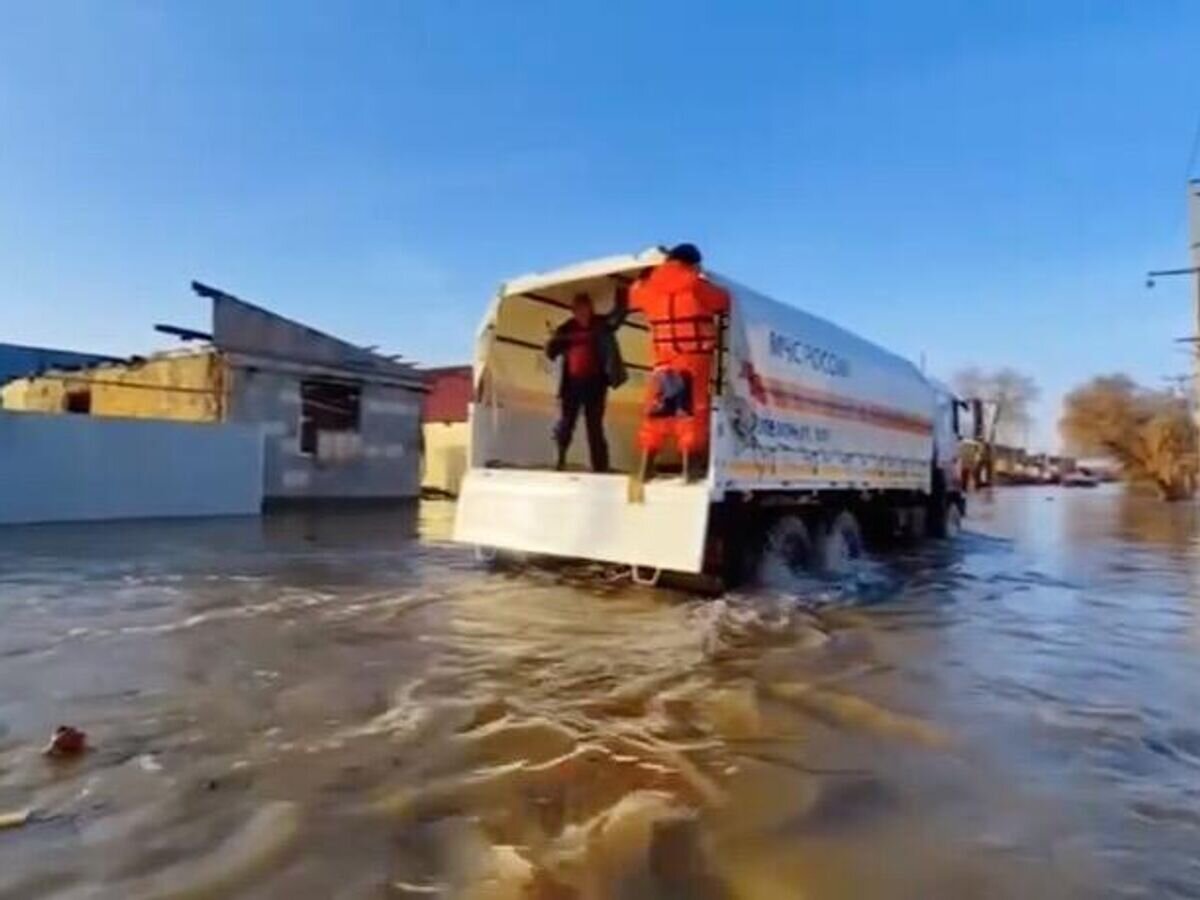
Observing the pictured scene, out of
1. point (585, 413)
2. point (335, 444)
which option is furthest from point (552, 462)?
point (335, 444)

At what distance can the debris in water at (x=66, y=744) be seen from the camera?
146 inches

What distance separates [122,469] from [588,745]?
48.8 ft

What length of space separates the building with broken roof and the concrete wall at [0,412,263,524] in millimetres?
1553

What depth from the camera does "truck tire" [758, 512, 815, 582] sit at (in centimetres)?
894

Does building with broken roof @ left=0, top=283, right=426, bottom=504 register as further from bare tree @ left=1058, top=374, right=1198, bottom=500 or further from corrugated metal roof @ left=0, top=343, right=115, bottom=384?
bare tree @ left=1058, top=374, right=1198, bottom=500

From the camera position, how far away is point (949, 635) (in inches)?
274

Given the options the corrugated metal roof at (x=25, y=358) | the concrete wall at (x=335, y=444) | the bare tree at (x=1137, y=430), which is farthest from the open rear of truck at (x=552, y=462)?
the bare tree at (x=1137, y=430)

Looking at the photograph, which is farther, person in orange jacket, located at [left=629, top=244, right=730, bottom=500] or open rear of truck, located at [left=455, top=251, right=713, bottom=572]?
open rear of truck, located at [left=455, top=251, right=713, bottom=572]

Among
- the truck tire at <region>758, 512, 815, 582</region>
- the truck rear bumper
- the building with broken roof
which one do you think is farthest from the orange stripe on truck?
the building with broken roof

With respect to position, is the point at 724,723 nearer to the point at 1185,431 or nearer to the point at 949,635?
the point at 949,635

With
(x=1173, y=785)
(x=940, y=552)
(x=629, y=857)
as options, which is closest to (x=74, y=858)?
(x=629, y=857)

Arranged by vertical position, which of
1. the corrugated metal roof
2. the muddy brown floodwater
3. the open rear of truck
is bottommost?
the muddy brown floodwater

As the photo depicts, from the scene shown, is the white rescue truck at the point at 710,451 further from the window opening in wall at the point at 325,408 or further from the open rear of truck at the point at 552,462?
the window opening in wall at the point at 325,408

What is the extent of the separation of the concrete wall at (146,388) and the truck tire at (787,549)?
13.7 meters
